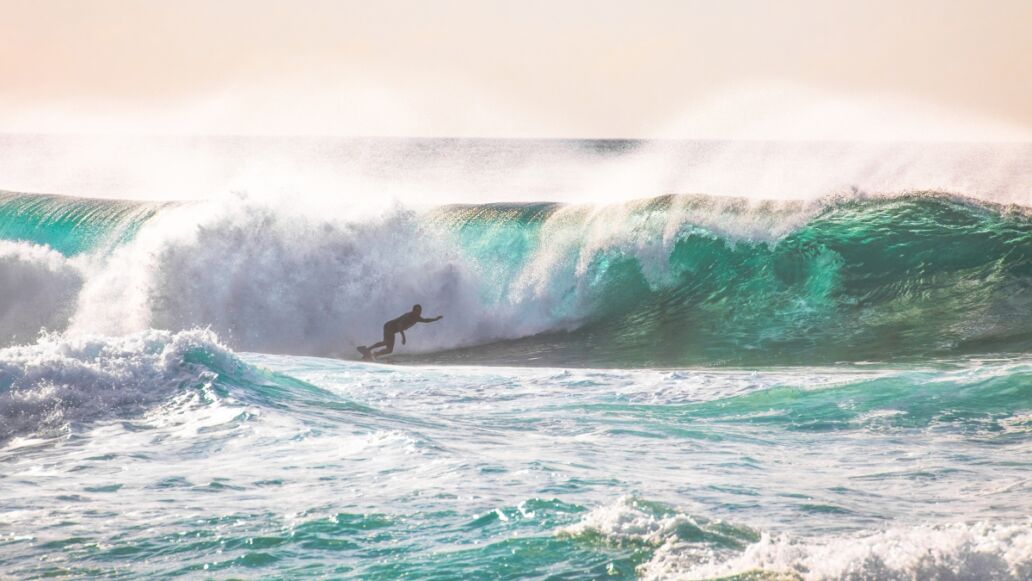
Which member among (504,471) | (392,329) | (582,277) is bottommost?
(504,471)

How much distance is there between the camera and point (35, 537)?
682 centimetres

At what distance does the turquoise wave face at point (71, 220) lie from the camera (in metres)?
23.6

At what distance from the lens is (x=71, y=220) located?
25172mm

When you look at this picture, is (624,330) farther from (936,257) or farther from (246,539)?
(246,539)

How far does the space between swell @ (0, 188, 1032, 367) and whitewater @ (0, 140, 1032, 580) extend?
0.06 meters

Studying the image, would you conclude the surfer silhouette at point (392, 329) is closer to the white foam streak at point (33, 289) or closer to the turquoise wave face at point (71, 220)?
the white foam streak at point (33, 289)

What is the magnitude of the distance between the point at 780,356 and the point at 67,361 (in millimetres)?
9188

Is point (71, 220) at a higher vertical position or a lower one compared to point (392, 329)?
higher

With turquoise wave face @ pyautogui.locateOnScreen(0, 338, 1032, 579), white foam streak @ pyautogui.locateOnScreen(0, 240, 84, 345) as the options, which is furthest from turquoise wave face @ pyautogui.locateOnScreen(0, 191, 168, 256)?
turquoise wave face @ pyautogui.locateOnScreen(0, 338, 1032, 579)

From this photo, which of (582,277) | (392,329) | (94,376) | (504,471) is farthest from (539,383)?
(582,277)

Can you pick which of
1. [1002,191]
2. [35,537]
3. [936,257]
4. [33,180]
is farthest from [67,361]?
[33,180]

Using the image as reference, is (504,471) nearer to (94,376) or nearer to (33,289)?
(94,376)

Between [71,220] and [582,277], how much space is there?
11.8 meters

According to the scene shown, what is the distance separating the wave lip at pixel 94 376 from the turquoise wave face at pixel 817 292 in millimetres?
6598
